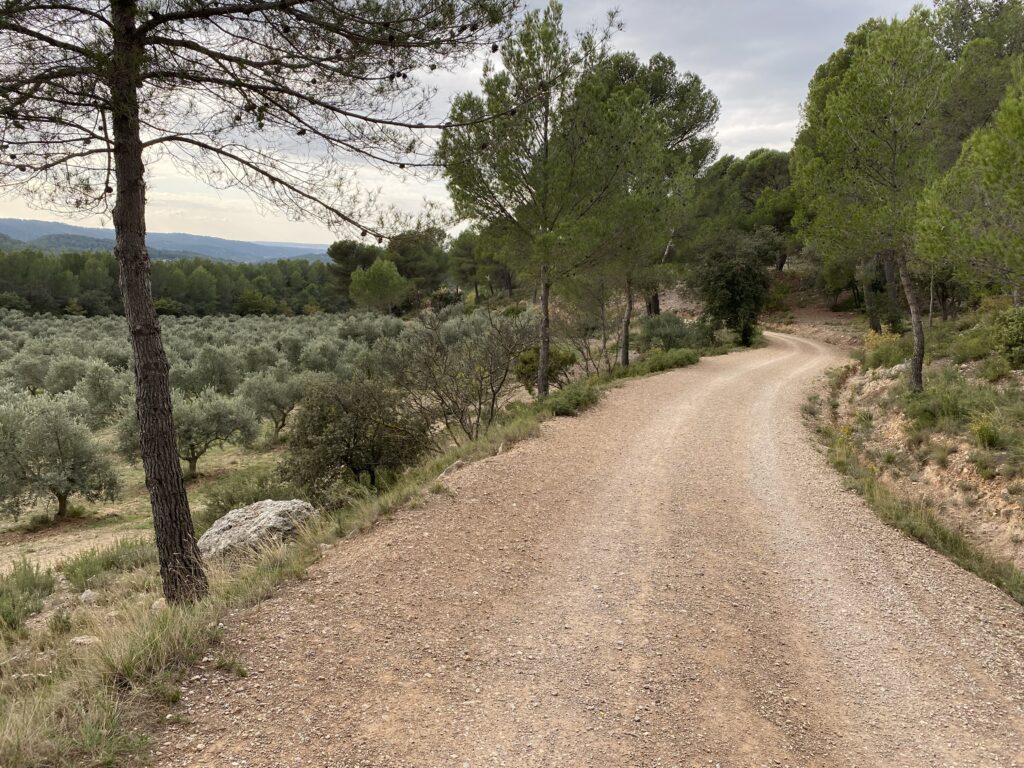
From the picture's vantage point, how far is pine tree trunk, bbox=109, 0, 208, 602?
4371 mm

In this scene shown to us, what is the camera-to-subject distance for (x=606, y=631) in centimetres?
446

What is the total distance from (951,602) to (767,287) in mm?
24602

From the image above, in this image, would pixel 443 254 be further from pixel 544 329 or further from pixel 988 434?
pixel 988 434

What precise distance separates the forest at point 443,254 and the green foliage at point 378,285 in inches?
768

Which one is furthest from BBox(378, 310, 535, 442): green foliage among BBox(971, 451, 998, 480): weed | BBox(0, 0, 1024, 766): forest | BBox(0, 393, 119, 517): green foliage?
BBox(971, 451, 998, 480): weed

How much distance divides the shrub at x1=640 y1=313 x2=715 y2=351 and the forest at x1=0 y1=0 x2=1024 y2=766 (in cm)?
16

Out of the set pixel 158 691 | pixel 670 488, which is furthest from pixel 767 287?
pixel 158 691

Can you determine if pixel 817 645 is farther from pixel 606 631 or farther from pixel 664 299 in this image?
pixel 664 299

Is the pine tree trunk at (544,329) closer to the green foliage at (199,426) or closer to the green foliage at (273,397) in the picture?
the green foliage at (199,426)

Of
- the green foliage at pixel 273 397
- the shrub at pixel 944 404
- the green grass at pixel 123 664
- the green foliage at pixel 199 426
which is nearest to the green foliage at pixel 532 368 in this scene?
the green foliage at pixel 273 397

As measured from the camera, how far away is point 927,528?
6488 millimetres

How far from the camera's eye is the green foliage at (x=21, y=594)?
22.1 feet

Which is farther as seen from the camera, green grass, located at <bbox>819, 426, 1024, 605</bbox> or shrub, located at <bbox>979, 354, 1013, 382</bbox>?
shrub, located at <bbox>979, 354, 1013, 382</bbox>

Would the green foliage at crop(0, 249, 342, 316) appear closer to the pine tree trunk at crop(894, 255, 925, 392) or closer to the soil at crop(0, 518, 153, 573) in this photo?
the soil at crop(0, 518, 153, 573)
